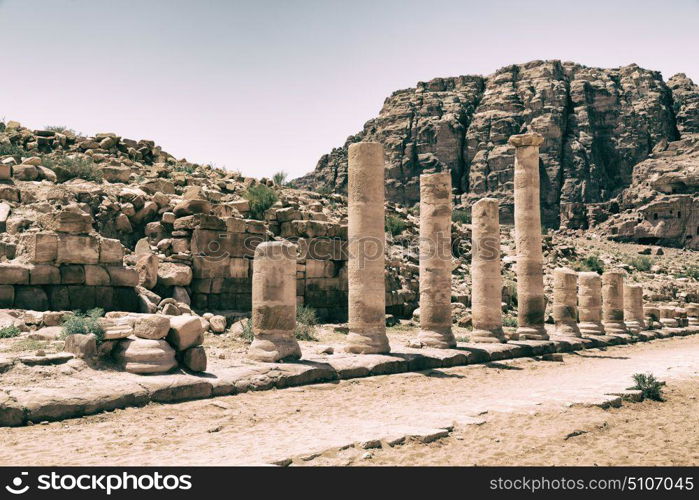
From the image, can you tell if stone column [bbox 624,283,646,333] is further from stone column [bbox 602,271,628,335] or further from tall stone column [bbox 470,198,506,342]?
tall stone column [bbox 470,198,506,342]

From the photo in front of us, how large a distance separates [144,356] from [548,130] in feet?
277

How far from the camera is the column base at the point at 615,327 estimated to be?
24984 mm

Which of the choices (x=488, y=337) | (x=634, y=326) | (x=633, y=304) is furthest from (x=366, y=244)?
(x=633, y=304)

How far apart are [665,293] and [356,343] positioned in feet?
102

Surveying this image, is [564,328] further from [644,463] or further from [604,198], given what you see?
[604,198]

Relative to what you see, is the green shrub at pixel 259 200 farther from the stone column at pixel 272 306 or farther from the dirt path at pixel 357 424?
the dirt path at pixel 357 424

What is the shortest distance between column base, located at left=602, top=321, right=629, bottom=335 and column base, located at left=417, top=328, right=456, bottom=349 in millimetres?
11239

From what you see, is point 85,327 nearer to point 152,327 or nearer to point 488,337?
point 152,327

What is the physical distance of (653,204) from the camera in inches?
2596

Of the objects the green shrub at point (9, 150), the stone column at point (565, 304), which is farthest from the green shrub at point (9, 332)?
the stone column at point (565, 304)

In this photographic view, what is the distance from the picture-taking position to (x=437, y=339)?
16.5 m

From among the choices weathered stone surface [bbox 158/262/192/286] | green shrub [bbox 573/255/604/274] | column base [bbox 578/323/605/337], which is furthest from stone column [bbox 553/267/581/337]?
green shrub [bbox 573/255/604/274]

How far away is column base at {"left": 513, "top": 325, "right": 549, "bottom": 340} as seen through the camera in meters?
19.9

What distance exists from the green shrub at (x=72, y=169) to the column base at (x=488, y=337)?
13.6 m
